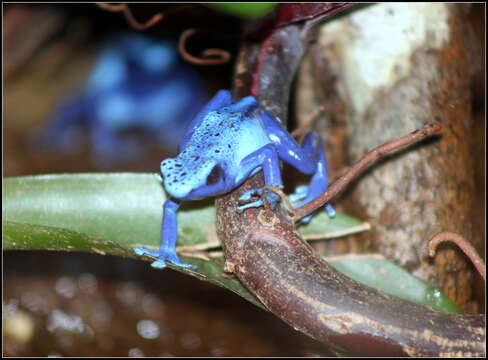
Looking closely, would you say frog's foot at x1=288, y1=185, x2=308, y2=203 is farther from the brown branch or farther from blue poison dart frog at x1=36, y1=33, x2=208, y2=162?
blue poison dart frog at x1=36, y1=33, x2=208, y2=162

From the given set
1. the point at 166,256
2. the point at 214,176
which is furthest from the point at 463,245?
the point at 166,256

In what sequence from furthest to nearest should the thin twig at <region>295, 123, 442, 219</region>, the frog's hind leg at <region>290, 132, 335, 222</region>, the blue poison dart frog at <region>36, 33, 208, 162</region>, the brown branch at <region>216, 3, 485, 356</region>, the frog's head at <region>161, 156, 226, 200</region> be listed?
the blue poison dart frog at <region>36, 33, 208, 162</region> → the frog's hind leg at <region>290, 132, 335, 222</region> → the frog's head at <region>161, 156, 226, 200</region> → the thin twig at <region>295, 123, 442, 219</region> → the brown branch at <region>216, 3, 485, 356</region>

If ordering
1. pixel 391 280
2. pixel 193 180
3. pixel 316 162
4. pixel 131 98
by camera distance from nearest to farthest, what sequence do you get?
pixel 193 180, pixel 391 280, pixel 316 162, pixel 131 98

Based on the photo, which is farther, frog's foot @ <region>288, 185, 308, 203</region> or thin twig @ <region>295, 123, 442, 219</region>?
frog's foot @ <region>288, 185, 308, 203</region>

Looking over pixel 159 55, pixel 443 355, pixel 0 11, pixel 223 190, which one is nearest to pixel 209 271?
pixel 223 190

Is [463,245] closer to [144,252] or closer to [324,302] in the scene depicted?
[324,302]

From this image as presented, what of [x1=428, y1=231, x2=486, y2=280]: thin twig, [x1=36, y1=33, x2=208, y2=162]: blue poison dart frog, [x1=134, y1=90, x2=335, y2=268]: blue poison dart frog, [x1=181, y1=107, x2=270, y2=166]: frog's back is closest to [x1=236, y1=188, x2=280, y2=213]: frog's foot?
[x1=134, y1=90, x2=335, y2=268]: blue poison dart frog

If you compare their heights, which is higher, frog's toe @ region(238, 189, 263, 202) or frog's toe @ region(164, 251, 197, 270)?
frog's toe @ region(238, 189, 263, 202)
